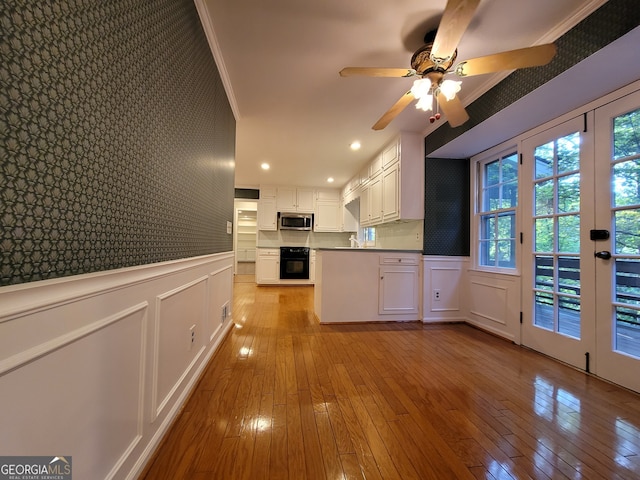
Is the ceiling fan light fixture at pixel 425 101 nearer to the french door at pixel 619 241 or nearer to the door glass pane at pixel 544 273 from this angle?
the french door at pixel 619 241

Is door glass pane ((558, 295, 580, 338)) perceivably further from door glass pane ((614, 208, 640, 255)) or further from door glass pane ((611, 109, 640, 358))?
door glass pane ((614, 208, 640, 255))

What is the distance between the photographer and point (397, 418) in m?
1.37

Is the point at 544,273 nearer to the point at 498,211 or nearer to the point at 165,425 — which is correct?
the point at 498,211

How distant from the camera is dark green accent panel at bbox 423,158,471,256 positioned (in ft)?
10.5

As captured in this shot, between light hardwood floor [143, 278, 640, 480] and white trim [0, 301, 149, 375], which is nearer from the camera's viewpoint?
white trim [0, 301, 149, 375]

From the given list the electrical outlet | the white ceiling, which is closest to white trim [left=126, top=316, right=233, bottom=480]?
the electrical outlet

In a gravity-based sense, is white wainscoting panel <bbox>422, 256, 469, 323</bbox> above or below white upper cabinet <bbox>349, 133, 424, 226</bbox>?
below

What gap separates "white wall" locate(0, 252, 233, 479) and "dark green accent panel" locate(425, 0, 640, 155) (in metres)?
2.62

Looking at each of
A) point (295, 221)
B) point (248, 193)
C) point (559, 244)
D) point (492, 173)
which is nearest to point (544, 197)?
point (559, 244)

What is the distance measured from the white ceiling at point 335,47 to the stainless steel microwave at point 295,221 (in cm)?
289

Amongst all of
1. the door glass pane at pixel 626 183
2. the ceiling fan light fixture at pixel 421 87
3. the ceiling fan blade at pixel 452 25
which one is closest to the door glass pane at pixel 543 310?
the door glass pane at pixel 626 183

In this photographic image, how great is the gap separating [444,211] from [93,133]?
3.36m

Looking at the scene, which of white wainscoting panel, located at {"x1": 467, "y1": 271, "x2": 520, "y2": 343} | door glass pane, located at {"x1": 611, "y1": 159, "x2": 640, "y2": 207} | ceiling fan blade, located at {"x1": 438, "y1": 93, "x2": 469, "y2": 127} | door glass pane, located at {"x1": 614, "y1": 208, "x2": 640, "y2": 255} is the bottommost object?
white wainscoting panel, located at {"x1": 467, "y1": 271, "x2": 520, "y2": 343}

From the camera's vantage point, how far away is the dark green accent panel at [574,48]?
1.30 metres
